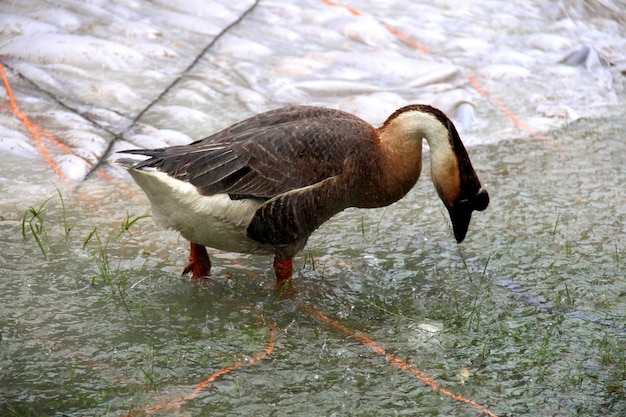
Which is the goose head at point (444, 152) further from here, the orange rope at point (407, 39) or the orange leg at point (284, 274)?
the orange rope at point (407, 39)

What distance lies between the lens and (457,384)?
3.46 metres

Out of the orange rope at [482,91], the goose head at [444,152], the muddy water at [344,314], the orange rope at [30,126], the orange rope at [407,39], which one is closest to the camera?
the muddy water at [344,314]

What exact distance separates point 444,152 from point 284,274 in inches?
41.2

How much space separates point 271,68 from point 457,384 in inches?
158

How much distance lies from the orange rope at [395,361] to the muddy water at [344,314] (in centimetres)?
3

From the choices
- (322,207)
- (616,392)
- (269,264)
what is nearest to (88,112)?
(269,264)

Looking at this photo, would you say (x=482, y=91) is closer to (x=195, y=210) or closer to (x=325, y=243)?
(x=325, y=243)

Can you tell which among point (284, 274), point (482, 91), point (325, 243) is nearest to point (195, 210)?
point (284, 274)

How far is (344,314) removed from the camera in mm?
4086

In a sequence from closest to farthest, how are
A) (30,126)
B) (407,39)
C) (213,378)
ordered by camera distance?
(213,378)
(30,126)
(407,39)

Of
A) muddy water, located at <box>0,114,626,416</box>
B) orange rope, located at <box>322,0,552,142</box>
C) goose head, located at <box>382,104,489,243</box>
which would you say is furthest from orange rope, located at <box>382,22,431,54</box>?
goose head, located at <box>382,104,489,243</box>

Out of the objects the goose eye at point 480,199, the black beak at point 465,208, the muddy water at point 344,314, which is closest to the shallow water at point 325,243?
the muddy water at point 344,314

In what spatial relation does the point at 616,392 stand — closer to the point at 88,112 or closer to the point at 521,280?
the point at 521,280

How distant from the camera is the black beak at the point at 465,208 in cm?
425
